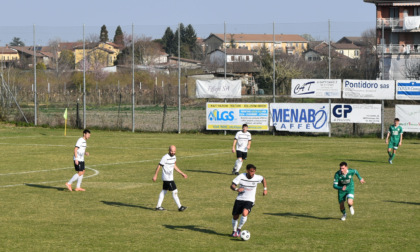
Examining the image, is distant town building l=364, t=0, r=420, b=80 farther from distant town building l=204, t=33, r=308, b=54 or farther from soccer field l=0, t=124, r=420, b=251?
soccer field l=0, t=124, r=420, b=251

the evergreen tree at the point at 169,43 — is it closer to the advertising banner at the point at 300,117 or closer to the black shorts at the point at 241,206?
the advertising banner at the point at 300,117

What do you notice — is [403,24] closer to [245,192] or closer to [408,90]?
[408,90]

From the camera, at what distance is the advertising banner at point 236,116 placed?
157ft

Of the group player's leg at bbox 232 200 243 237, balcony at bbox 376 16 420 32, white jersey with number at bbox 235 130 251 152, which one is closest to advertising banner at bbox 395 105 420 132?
white jersey with number at bbox 235 130 251 152

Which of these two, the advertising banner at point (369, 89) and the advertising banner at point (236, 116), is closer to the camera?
the advertising banner at point (369, 89)

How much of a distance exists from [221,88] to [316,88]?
7.05 metres

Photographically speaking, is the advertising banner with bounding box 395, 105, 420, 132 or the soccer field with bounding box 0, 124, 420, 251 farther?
the advertising banner with bounding box 395, 105, 420, 132

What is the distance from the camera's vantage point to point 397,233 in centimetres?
1647

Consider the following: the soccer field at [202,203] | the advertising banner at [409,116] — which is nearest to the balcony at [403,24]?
the advertising banner at [409,116]

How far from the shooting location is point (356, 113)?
4572 cm

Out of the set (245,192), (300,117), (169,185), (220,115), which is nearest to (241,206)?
(245,192)

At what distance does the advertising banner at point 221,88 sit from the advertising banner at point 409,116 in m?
11.6

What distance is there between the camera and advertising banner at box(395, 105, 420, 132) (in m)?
44.2

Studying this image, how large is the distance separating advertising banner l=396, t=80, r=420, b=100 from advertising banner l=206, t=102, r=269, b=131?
9.17 m
